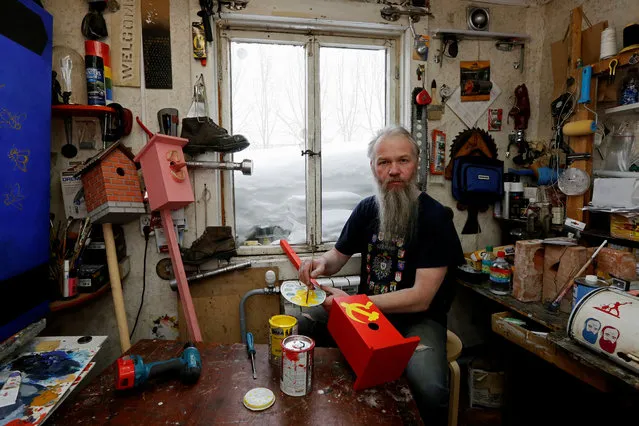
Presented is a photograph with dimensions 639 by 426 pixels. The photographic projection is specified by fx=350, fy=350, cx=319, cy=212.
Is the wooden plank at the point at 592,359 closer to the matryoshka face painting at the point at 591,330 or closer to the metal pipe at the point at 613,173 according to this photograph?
the matryoshka face painting at the point at 591,330

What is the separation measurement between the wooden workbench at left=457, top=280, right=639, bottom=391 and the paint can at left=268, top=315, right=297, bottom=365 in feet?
3.81

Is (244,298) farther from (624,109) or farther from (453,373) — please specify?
(624,109)

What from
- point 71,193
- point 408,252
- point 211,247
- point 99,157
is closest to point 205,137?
point 99,157

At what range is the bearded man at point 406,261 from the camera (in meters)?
1.44

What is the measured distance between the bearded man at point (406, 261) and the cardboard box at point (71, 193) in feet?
4.67

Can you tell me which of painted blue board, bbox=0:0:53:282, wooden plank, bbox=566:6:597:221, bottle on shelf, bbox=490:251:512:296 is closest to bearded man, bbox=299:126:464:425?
bottle on shelf, bbox=490:251:512:296

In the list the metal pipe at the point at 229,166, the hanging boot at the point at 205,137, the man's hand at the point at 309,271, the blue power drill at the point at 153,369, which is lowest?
the blue power drill at the point at 153,369

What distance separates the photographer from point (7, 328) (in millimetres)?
1478

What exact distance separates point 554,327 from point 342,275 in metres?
1.28

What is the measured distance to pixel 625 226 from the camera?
1.84m

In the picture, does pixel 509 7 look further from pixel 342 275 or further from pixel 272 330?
pixel 272 330

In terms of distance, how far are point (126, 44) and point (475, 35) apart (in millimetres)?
2374

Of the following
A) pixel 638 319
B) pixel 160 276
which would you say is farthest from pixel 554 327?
pixel 160 276

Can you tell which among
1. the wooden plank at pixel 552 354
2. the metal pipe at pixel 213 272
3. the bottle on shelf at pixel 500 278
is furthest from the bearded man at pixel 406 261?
the metal pipe at pixel 213 272
